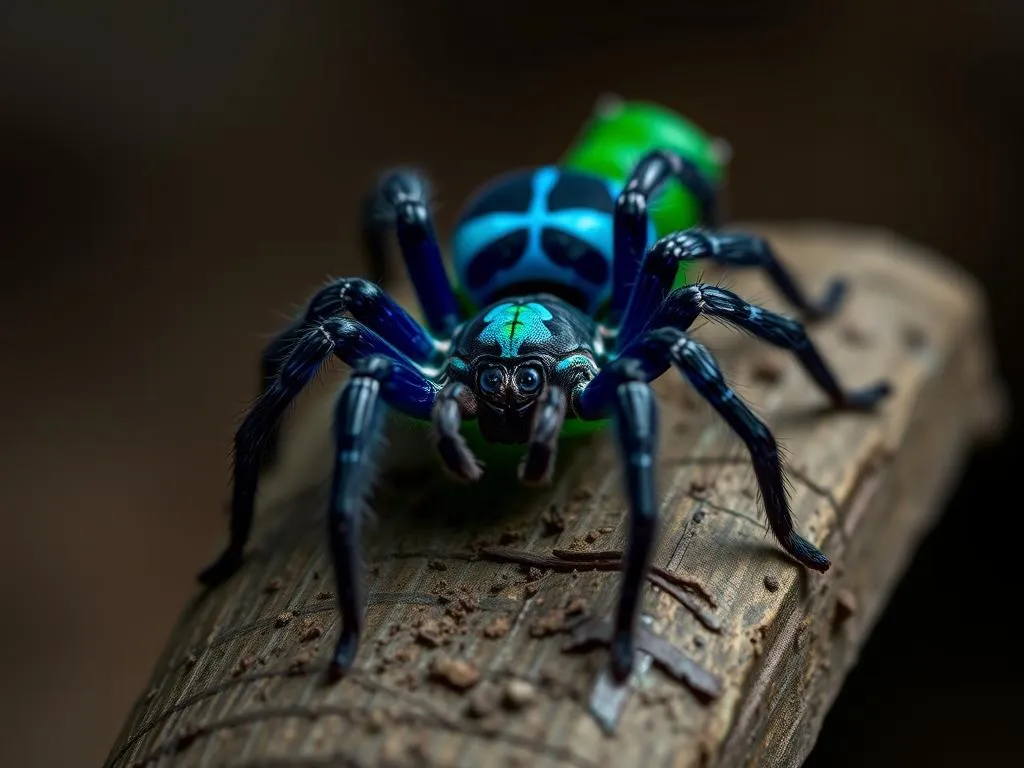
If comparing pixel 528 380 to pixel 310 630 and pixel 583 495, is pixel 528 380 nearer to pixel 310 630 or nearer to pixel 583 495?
→ pixel 583 495

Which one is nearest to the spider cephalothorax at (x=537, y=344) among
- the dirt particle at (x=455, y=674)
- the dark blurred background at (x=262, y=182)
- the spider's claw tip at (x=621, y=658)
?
the spider's claw tip at (x=621, y=658)

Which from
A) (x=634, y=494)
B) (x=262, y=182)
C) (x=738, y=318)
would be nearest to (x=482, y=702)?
(x=634, y=494)

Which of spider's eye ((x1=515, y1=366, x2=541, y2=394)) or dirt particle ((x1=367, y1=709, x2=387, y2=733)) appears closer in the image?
dirt particle ((x1=367, y1=709, x2=387, y2=733))

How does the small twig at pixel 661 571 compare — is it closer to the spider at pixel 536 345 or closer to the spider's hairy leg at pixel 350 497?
the spider at pixel 536 345

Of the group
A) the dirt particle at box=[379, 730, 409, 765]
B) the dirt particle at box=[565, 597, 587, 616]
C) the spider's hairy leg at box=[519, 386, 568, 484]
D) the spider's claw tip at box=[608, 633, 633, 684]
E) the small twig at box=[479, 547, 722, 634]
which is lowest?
the dirt particle at box=[379, 730, 409, 765]

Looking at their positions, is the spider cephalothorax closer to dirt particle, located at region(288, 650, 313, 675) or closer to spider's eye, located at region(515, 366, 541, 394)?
spider's eye, located at region(515, 366, 541, 394)

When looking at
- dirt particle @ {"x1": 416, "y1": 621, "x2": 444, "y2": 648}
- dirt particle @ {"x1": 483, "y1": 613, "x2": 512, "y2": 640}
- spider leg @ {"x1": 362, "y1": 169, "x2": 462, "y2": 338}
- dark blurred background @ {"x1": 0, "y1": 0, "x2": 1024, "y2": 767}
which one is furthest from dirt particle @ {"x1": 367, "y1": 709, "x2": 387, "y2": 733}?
dark blurred background @ {"x1": 0, "y1": 0, "x2": 1024, "y2": 767}

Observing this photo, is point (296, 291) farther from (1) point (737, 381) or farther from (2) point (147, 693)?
(2) point (147, 693)
